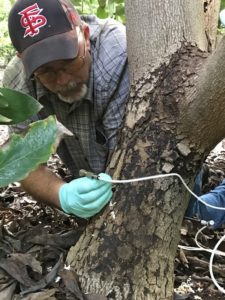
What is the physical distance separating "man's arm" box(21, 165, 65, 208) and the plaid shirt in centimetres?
26

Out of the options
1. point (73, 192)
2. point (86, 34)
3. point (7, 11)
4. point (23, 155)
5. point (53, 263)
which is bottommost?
point (7, 11)

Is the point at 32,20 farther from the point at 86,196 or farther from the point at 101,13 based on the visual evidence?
the point at 101,13

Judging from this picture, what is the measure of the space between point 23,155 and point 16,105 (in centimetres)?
33

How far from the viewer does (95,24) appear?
197cm

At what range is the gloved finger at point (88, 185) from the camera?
1.42 metres

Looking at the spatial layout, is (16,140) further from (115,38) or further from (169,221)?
(115,38)

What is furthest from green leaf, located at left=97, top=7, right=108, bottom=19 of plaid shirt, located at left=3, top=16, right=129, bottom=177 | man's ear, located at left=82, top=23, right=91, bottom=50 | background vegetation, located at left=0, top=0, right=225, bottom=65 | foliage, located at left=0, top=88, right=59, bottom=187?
foliage, located at left=0, top=88, right=59, bottom=187

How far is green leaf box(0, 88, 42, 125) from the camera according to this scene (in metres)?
1.27

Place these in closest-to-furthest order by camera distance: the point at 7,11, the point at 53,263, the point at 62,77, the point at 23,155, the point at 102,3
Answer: the point at 23,155, the point at 53,263, the point at 62,77, the point at 102,3, the point at 7,11

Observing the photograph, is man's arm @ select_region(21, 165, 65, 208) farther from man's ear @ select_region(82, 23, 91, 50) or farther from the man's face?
man's ear @ select_region(82, 23, 91, 50)

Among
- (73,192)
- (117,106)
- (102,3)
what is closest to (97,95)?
(117,106)

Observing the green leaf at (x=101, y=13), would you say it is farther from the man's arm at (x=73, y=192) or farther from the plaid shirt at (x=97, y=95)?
the man's arm at (x=73, y=192)

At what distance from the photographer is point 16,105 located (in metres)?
1.29

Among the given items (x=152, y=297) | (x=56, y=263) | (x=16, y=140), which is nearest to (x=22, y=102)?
(x=16, y=140)
